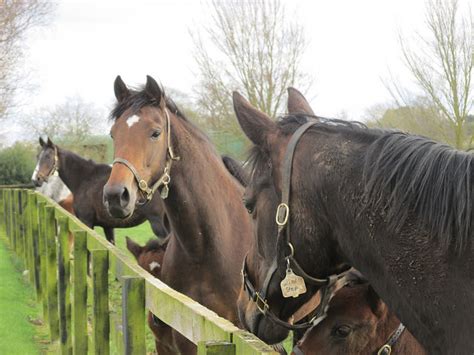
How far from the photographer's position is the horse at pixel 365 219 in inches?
68.3

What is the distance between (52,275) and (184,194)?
8.10ft

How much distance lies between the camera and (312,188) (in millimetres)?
2029

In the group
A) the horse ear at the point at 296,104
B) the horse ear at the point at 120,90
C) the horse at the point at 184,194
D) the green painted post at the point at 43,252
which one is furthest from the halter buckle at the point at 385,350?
the green painted post at the point at 43,252

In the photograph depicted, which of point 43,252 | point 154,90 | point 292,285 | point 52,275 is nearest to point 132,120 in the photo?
point 154,90

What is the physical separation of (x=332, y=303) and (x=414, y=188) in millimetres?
1047

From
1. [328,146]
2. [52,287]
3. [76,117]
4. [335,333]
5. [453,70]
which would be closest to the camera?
[328,146]

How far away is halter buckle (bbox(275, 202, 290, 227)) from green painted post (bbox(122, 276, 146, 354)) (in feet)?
2.72

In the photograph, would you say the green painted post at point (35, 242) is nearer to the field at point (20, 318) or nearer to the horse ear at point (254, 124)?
the field at point (20, 318)

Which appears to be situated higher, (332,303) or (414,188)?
(414,188)

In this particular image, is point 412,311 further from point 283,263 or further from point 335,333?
point 335,333

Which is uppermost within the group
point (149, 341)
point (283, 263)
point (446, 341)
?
point (283, 263)

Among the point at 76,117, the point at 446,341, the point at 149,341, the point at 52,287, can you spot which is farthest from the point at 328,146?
the point at 76,117

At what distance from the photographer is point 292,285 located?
6.81 ft

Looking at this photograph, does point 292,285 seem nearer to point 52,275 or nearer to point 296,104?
point 296,104
